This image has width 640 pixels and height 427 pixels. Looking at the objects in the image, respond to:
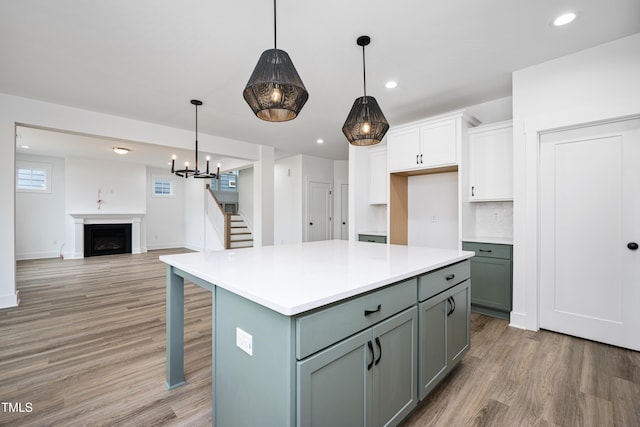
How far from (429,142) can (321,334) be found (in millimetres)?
3249

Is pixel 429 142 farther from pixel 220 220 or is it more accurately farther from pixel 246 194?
pixel 246 194

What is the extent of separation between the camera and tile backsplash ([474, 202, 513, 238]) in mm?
3453

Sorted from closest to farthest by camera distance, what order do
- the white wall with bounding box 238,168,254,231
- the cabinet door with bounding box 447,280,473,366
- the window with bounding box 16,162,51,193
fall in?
the cabinet door with bounding box 447,280,473,366
the window with bounding box 16,162,51,193
the white wall with bounding box 238,168,254,231

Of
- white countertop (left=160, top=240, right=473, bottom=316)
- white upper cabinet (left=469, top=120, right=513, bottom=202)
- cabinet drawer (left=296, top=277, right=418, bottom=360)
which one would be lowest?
cabinet drawer (left=296, top=277, right=418, bottom=360)

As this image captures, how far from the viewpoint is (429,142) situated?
3635 mm

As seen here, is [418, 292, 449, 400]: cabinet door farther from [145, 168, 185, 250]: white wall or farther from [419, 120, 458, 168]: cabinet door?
[145, 168, 185, 250]: white wall

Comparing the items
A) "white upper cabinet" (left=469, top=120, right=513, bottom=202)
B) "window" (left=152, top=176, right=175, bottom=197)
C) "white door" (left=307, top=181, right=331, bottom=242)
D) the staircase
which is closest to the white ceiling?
"white upper cabinet" (left=469, top=120, right=513, bottom=202)

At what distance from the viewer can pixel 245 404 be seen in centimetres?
121

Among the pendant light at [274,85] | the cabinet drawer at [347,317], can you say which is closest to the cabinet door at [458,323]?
the cabinet drawer at [347,317]

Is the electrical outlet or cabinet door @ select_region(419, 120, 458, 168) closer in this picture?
the electrical outlet

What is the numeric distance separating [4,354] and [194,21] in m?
3.13

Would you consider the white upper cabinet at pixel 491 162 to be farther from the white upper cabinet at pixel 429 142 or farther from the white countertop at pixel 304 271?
the white countertop at pixel 304 271

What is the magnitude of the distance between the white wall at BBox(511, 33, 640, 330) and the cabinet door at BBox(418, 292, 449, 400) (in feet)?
5.27

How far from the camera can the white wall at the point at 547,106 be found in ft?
7.70
